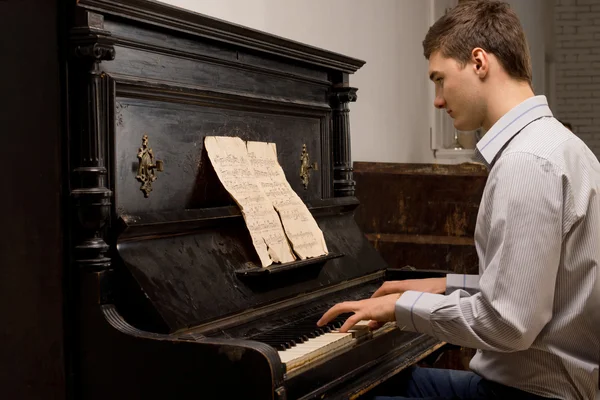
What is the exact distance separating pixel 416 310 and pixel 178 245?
711 mm

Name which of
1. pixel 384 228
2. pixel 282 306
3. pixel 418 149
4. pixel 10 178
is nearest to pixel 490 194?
pixel 282 306

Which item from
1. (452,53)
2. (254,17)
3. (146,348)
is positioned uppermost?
(254,17)

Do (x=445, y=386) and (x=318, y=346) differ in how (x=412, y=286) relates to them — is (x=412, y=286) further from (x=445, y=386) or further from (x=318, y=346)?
(x=318, y=346)

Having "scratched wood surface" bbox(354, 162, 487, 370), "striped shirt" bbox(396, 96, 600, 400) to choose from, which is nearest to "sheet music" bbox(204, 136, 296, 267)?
"striped shirt" bbox(396, 96, 600, 400)

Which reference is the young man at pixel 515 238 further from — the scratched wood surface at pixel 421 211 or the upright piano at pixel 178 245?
the scratched wood surface at pixel 421 211

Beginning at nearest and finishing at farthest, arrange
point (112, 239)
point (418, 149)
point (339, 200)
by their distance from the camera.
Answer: point (112, 239) → point (339, 200) → point (418, 149)

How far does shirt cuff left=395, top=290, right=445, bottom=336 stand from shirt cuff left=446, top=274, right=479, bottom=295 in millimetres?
459

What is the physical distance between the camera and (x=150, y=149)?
256 centimetres

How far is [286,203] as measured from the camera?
9.89 ft

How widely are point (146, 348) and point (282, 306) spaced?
69cm

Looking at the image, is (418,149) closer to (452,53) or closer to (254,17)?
(254,17)

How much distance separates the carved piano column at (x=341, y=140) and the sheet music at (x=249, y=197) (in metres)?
0.78

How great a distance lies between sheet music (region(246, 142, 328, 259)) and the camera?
9.66 feet

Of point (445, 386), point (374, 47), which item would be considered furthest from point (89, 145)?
point (374, 47)
